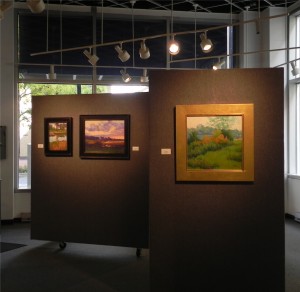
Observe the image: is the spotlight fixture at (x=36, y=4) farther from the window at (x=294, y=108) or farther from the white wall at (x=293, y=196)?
the white wall at (x=293, y=196)

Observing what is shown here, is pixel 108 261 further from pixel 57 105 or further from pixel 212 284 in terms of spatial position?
pixel 57 105

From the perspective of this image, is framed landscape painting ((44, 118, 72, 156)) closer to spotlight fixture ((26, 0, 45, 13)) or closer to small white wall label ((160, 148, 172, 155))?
spotlight fixture ((26, 0, 45, 13))

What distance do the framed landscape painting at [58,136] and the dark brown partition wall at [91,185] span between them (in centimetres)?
8

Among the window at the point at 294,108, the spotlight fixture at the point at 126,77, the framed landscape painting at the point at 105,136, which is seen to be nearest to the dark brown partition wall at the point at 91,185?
the framed landscape painting at the point at 105,136

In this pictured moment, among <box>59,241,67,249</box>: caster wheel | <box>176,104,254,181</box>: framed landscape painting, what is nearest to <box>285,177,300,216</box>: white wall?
<box>176,104,254,181</box>: framed landscape painting

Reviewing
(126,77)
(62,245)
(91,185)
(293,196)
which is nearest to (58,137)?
(91,185)

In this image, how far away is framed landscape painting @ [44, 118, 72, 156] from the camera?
5125mm

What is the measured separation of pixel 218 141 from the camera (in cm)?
320

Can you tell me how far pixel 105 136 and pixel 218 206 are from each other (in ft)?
7.25

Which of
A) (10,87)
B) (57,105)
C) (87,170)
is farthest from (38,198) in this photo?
(10,87)

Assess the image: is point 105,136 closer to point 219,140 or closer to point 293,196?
point 219,140

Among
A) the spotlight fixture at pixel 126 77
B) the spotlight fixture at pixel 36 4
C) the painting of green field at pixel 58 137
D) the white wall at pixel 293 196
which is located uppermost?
the spotlight fixture at pixel 36 4

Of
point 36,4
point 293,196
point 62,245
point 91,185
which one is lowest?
point 62,245

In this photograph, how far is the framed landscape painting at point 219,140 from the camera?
10.4 feet
